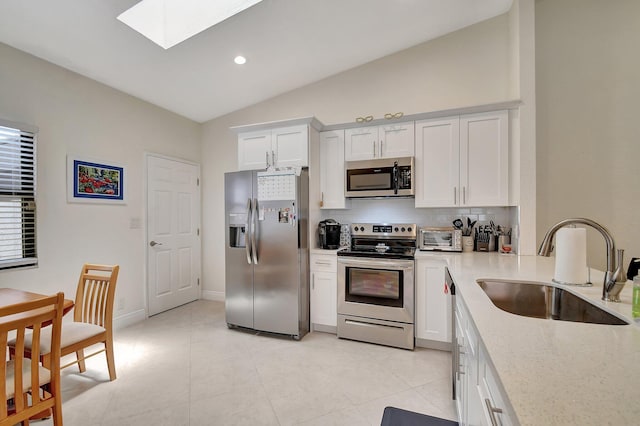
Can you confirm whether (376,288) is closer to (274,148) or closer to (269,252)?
(269,252)

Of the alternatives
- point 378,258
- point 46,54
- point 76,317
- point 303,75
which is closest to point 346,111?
point 303,75

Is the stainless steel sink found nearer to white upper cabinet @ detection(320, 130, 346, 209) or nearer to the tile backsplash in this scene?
the tile backsplash

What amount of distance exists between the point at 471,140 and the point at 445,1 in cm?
127

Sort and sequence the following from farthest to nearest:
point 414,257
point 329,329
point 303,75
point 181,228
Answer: point 181,228 < point 303,75 < point 329,329 < point 414,257

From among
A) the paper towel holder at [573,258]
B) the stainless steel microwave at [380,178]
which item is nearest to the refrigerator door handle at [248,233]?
the stainless steel microwave at [380,178]

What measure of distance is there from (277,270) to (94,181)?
215cm

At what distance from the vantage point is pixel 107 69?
115 inches

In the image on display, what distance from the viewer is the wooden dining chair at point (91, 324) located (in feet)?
6.52

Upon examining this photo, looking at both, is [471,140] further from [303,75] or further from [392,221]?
[303,75]

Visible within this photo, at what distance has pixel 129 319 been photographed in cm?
342

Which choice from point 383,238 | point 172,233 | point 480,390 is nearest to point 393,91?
point 383,238

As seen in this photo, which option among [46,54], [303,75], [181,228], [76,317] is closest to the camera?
[76,317]

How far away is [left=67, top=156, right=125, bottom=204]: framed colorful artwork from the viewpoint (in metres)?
2.89

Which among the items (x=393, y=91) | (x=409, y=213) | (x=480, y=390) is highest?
(x=393, y=91)
